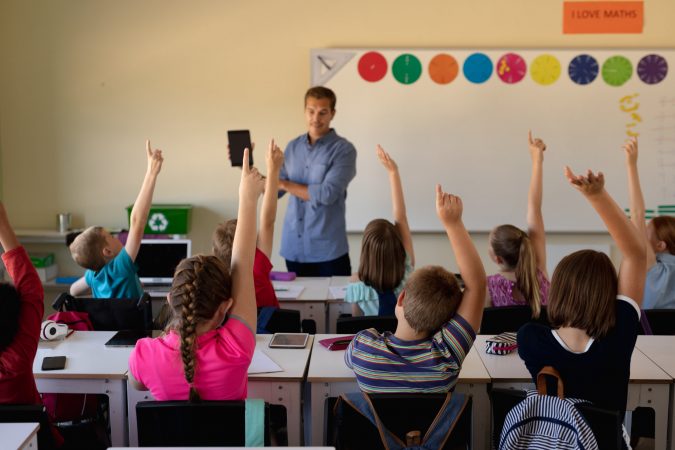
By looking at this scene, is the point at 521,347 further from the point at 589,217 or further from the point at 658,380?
the point at 589,217

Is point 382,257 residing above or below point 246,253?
below

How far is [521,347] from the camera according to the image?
213 cm

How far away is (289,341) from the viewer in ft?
8.87

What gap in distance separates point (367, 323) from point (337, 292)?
909mm

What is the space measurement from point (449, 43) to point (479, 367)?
318 cm

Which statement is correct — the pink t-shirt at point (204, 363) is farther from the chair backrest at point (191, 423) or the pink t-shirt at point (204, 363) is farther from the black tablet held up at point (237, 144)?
the black tablet held up at point (237, 144)

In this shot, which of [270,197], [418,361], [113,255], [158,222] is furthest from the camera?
[158,222]

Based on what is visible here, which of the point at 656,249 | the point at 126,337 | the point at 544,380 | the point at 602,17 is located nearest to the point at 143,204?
the point at 126,337

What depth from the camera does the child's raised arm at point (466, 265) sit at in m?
2.13

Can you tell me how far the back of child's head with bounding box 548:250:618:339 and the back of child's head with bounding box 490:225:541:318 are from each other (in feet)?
3.10

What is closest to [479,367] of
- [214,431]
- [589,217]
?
[214,431]

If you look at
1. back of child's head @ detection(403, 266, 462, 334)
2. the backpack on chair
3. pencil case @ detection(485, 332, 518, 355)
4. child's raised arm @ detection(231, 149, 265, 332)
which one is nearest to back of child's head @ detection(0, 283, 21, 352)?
child's raised arm @ detection(231, 149, 265, 332)

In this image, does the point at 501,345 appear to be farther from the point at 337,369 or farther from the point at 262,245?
the point at 262,245

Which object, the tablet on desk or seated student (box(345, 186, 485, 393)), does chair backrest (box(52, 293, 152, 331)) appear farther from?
seated student (box(345, 186, 485, 393))
